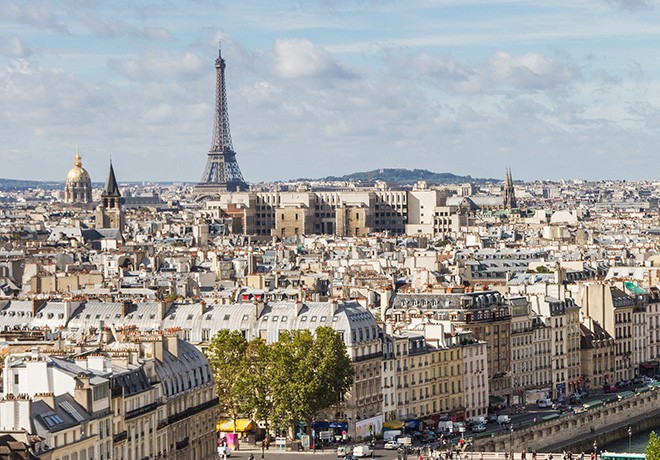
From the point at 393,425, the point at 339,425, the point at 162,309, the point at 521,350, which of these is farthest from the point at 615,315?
the point at 162,309

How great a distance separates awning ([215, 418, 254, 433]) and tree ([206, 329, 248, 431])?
0.23 metres

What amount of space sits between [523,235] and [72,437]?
458 feet

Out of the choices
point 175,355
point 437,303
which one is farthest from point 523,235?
point 175,355

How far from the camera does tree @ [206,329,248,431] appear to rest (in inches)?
2490

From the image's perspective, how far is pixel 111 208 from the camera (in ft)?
636

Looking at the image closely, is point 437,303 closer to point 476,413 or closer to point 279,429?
point 476,413

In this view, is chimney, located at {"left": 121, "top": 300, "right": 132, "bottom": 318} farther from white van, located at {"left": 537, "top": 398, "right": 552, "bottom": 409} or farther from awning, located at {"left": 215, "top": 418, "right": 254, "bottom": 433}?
white van, located at {"left": 537, "top": 398, "right": 552, "bottom": 409}

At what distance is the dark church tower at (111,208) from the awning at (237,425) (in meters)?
128

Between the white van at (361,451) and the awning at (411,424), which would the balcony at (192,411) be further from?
the awning at (411,424)

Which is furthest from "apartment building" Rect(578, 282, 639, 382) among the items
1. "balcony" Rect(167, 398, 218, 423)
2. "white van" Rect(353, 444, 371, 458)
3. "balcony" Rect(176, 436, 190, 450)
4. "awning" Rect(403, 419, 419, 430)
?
"balcony" Rect(176, 436, 190, 450)

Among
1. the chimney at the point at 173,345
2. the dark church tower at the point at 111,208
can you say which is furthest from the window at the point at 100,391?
the dark church tower at the point at 111,208

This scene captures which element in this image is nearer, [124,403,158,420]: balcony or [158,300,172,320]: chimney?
[124,403,158,420]: balcony

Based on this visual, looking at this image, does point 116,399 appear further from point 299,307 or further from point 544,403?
point 544,403

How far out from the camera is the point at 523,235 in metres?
183
